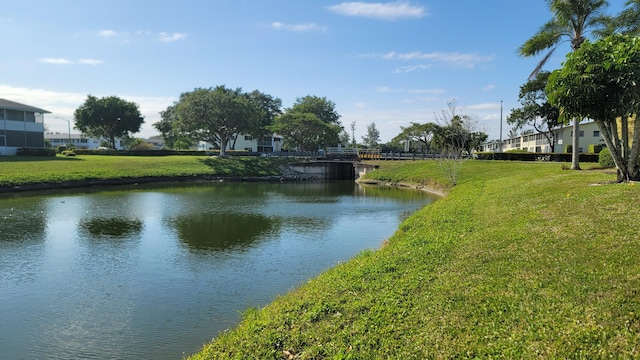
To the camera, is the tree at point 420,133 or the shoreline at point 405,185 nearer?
the shoreline at point 405,185

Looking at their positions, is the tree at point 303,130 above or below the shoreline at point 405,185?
above

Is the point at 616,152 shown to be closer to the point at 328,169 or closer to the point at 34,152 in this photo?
the point at 328,169

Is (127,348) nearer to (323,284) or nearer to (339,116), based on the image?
(323,284)

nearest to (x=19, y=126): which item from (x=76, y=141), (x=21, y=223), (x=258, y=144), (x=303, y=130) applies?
(x=303, y=130)

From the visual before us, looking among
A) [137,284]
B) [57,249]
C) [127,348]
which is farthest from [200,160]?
[127,348]

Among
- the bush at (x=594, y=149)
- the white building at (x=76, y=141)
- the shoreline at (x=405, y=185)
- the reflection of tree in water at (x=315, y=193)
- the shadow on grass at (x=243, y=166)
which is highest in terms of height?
the white building at (x=76, y=141)

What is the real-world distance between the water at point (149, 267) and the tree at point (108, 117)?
5571cm

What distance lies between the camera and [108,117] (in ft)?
256

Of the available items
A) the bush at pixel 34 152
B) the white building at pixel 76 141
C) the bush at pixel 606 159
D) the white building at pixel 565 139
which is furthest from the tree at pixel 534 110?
the white building at pixel 76 141

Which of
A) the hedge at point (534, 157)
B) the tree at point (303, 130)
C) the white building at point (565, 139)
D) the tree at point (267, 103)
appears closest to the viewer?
the hedge at point (534, 157)

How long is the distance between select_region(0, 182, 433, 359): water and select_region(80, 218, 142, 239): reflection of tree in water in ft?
0.15

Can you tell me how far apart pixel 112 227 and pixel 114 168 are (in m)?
31.5

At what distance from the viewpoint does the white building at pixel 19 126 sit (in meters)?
54.0

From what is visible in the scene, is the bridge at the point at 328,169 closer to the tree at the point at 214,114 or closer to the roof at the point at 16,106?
the tree at the point at 214,114
